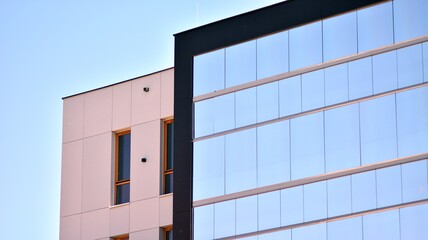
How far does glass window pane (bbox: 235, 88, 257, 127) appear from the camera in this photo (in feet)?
121

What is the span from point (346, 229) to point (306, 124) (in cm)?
324

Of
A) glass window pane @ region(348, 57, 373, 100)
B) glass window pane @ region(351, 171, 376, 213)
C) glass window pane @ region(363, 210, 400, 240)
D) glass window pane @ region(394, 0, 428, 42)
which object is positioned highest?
glass window pane @ region(394, 0, 428, 42)

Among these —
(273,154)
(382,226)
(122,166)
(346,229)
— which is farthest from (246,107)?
(122,166)

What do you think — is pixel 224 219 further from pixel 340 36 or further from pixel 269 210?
pixel 340 36

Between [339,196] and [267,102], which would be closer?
[339,196]

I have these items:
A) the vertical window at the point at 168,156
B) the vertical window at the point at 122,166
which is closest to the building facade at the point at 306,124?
the vertical window at the point at 168,156

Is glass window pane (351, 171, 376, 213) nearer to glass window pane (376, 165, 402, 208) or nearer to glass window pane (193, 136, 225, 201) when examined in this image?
glass window pane (376, 165, 402, 208)

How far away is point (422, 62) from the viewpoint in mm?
34250

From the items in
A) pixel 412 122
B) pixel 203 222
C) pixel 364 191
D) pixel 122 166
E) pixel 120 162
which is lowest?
pixel 364 191

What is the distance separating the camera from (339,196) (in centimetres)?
3450

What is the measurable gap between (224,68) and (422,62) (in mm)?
6267

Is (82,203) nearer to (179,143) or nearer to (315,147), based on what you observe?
(179,143)

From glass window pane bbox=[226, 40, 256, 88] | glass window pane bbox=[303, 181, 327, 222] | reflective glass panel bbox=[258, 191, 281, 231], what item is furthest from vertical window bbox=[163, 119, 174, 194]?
glass window pane bbox=[303, 181, 327, 222]

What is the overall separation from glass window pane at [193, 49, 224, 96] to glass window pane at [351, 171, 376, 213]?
5.56 metres
